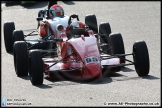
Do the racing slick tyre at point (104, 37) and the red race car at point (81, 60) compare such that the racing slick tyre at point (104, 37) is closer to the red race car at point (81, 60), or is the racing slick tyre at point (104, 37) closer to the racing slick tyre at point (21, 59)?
the red race car at point (81, 60)

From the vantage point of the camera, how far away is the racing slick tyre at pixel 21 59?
46.7 feet

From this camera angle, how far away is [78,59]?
1348 cm

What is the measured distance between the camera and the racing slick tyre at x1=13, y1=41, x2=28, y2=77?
14.2 m

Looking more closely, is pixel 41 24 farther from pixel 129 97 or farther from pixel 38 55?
pixel 129 97

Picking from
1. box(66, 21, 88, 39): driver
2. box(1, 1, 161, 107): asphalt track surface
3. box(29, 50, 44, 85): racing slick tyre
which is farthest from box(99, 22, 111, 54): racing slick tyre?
box(29, 50, 44, 85): racing slick tyre

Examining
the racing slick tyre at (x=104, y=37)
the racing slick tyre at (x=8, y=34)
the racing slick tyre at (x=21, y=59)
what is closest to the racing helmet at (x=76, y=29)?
the racing slick tyre at (x=21, y=59)

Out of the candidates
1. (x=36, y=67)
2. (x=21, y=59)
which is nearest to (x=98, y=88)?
(x=36, y=67)

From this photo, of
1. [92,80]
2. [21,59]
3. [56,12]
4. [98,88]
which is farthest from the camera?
[56,12]

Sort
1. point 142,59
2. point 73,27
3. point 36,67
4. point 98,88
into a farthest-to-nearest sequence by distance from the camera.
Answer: point 73,27, point 142,59, point 36,67, point 98,88

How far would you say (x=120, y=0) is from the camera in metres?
27.1

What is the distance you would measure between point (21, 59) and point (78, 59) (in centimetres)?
151

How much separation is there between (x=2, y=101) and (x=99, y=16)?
12893mm

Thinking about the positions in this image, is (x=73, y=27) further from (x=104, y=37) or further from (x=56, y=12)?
(x=56, y=12)

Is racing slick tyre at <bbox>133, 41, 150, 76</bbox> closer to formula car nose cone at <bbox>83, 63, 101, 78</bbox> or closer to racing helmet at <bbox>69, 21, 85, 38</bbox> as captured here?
→ formula car nose cone at <bbox>83, 63, 101, 78</bbox>
